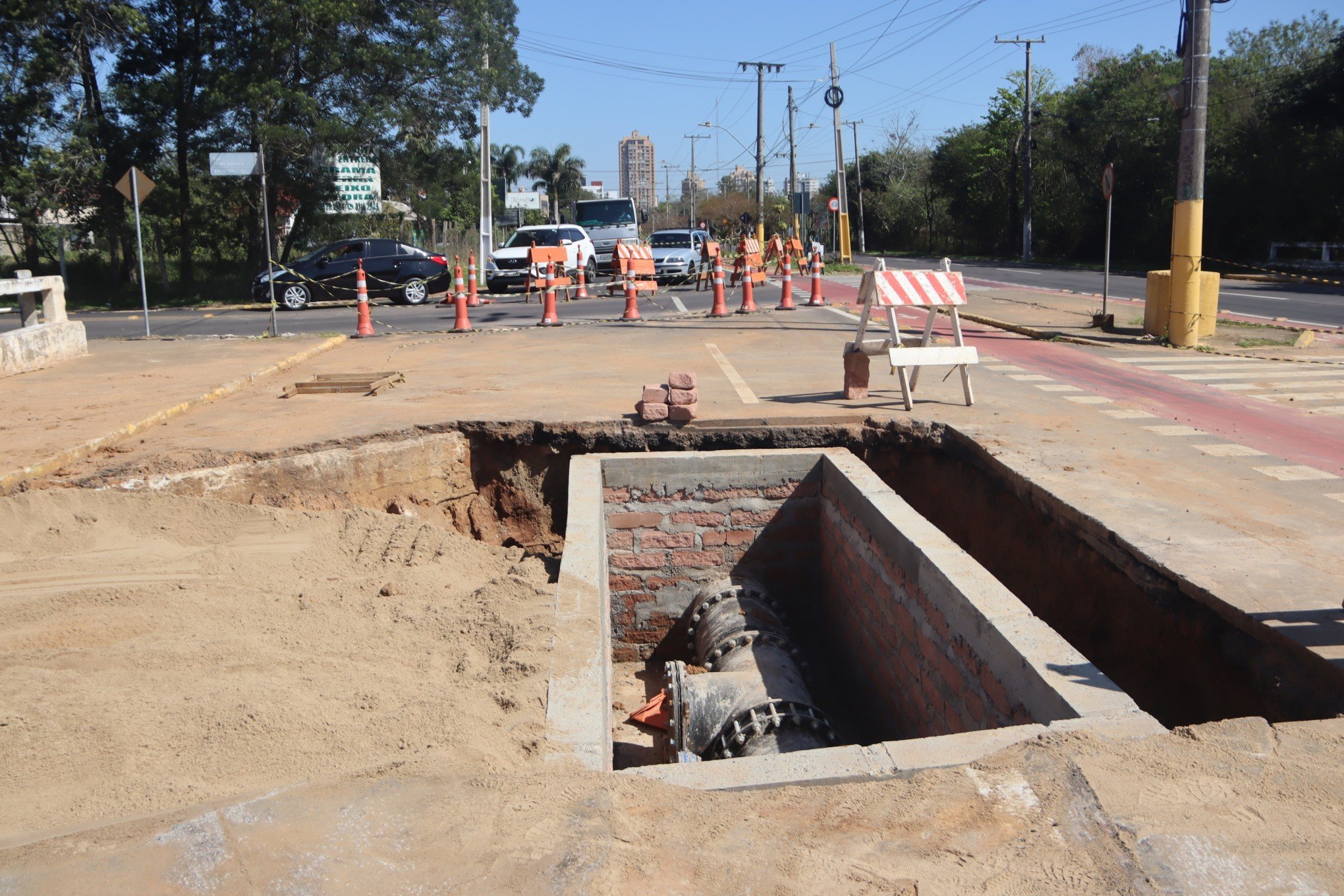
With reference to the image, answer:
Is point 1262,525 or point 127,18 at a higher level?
point 127,18

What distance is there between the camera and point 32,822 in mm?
3000

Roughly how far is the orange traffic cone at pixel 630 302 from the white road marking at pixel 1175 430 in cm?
1036

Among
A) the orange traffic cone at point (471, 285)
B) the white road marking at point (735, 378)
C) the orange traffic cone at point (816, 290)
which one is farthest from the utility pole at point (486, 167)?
the white road marking at point (735, 378)

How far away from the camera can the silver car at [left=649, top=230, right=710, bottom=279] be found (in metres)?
27.5

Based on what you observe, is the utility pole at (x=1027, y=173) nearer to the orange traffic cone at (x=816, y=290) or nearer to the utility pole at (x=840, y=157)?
the utility pole at (x=840, y=157)

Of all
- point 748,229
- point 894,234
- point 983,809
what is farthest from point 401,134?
point 894,234

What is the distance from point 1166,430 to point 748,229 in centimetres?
3772

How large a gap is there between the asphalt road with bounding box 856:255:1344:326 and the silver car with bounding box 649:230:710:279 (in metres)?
9.09

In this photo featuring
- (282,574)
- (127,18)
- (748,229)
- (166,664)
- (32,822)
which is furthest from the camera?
(748,229)

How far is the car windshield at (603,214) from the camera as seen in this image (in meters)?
32.2

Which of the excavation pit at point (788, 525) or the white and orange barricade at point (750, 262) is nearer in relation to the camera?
the excavation pit at point (788, 525)

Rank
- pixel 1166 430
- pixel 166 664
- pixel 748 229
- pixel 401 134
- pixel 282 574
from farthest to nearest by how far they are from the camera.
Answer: pixel 748 229 → pixel 401 134 → pixel 1166 430 → pixel 282 574 → pixel 166 664

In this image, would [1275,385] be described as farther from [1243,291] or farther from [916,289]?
[1243,291]

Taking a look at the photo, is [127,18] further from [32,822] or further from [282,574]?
[32,822]
